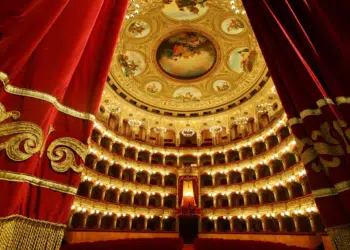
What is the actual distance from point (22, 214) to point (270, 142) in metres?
23.5

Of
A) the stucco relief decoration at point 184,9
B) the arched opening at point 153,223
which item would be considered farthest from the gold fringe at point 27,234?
the arched opening at point 153,223

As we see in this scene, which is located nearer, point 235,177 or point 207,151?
point 235,177

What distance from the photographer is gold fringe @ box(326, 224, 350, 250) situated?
1.75m

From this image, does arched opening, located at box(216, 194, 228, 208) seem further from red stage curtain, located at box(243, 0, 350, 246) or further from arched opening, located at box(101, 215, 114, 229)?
red stage curtain, located at box(243, 0, 350, 246)

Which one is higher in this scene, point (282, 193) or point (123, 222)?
point (282, 193)

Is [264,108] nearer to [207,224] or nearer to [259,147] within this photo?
[259,147]

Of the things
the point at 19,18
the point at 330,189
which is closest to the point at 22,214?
the point at 19,18

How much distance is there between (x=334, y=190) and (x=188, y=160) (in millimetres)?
26049

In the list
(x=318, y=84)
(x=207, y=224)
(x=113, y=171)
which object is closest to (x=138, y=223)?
(x=113, y=171)

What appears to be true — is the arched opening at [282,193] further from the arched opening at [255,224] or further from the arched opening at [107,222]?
the arched opening at [107,222]

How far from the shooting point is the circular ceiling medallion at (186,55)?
873 inches

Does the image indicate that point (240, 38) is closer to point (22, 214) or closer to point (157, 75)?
point (157, 75)

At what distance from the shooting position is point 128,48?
21.7 m

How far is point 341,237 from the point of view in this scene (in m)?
1.78
